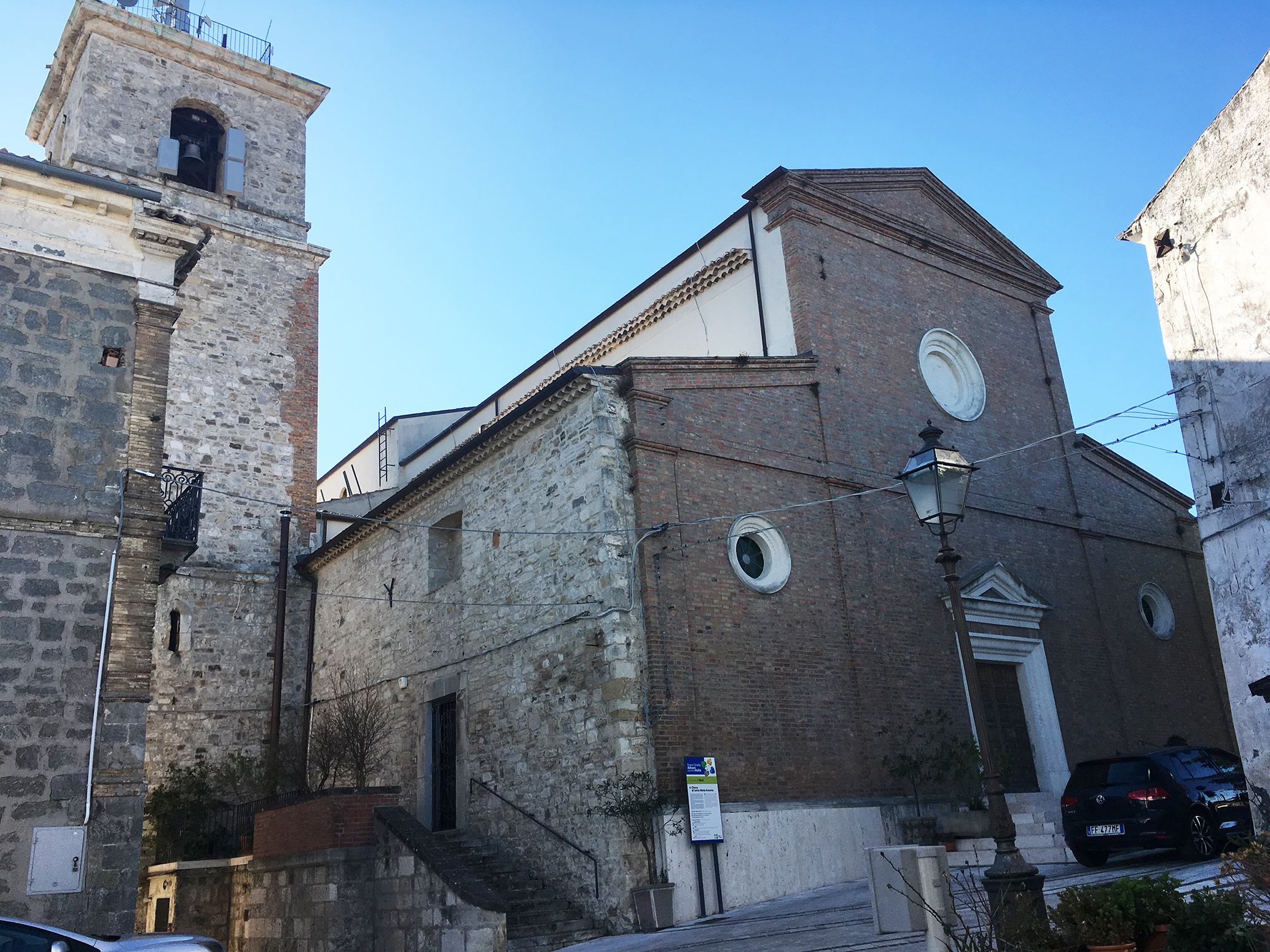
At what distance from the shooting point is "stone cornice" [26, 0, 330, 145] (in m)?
20.5

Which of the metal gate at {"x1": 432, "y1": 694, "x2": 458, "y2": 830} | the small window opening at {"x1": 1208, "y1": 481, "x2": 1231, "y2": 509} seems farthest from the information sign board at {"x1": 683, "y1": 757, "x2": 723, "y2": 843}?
the small window opening at {"x1": 1208, "y1": 481, "x2": 1231, "y2": 509}

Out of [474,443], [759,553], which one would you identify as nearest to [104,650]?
[474,443]

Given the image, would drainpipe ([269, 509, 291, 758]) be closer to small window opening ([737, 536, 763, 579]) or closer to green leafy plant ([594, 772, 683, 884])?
green leafy plant ([594, 772, 683, 884])

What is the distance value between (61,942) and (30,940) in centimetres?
18

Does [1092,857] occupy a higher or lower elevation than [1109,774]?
lower

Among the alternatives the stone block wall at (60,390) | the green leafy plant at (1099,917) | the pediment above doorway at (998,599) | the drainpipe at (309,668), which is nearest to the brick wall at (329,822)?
the stone block wall at (60,390)

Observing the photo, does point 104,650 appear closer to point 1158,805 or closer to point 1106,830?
point 1106,830

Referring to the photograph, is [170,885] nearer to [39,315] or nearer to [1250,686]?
[39,315]

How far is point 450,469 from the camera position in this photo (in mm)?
15953

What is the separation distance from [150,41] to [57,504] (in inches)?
604

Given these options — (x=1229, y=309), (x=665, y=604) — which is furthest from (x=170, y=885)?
(x=1229, y=309)

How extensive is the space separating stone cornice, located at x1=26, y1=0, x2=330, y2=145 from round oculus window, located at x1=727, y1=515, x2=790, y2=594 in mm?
15426

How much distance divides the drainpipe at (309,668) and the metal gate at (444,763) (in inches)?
140

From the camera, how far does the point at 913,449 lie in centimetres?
1634
